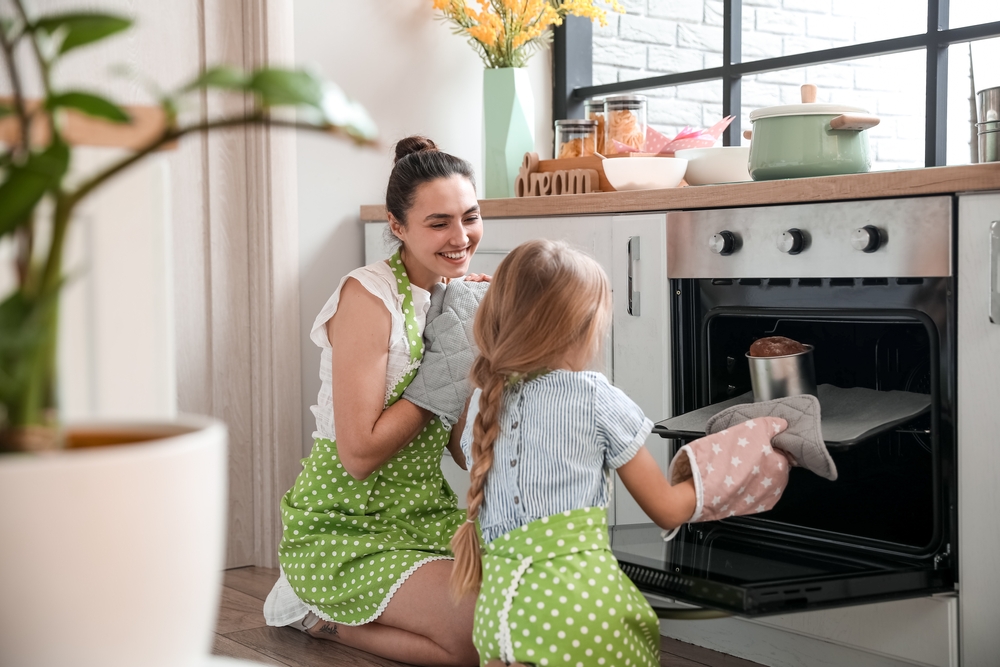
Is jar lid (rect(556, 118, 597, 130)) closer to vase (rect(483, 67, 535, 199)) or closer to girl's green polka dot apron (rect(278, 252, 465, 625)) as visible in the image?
vase (rect(483, 67, 535, 199))

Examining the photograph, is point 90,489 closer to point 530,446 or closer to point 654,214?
point 530,446

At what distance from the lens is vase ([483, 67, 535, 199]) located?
2.81m

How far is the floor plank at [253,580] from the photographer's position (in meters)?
2.50

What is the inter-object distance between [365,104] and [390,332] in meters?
1.12

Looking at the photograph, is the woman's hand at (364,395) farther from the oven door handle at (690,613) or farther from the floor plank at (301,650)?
the oven door handle at (690,613)

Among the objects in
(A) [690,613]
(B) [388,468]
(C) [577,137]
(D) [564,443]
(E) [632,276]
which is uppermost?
(C) [577,137]

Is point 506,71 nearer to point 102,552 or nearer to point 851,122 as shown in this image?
point 851,122

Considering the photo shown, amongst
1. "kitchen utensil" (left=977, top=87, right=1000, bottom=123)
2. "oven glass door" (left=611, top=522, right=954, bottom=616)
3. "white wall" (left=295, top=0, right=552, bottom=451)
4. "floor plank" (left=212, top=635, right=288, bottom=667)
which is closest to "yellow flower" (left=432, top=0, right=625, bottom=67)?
"white wall" (left=295, top=0, right=552, bottom=451)

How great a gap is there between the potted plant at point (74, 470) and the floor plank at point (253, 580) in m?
1.95

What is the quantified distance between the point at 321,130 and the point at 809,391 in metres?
1.33

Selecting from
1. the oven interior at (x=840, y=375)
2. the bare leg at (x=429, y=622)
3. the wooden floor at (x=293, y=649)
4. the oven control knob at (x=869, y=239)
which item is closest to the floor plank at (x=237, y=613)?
the wooden floor at (x=293, y=649)

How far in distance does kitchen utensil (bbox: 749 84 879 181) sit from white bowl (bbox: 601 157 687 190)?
0.40m

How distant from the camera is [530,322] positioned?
4.91 ft

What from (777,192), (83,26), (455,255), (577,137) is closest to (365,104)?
(577,137)
